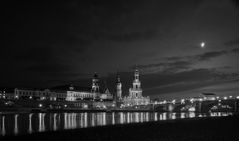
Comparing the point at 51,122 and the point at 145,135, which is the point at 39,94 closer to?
the point at 51,122

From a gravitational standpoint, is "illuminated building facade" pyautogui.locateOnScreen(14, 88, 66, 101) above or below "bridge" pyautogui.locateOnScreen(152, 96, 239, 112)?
above

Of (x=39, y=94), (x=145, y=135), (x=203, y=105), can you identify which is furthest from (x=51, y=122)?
(x=39, y=94)

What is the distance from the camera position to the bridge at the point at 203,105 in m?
115

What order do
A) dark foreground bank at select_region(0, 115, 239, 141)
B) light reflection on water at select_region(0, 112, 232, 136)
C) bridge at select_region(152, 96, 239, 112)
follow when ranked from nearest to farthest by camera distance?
dark foreground bank at select_region(0, 115, 239, 141)
light reflection on water at select_region(0, 112, 232, 136)
bridge at select_region(152, 96, 239, 112)

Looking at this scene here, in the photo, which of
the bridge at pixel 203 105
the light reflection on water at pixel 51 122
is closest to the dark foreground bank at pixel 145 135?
the light reflection on water at pixel 51 122

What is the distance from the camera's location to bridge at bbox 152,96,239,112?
11488 cm

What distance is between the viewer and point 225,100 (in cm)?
11131

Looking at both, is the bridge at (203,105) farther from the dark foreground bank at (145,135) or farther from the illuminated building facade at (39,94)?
the dark foreground bank at (145,135)

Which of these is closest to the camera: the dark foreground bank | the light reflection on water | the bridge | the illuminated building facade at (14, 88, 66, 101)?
the dark foreground bank

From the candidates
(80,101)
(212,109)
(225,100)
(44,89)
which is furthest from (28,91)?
(225,100)

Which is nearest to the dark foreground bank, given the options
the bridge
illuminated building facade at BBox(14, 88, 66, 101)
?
the bridge

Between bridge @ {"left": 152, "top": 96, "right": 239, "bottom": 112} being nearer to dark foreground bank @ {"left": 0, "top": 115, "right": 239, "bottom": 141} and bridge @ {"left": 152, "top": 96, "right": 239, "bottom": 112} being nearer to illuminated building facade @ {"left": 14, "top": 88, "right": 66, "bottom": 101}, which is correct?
illuminated building facade @ {"left": 14, "top": 88, "right": 66, "bottom": 101}

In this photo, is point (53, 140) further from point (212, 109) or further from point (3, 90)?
point (3, 90)

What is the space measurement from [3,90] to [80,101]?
39172mm
